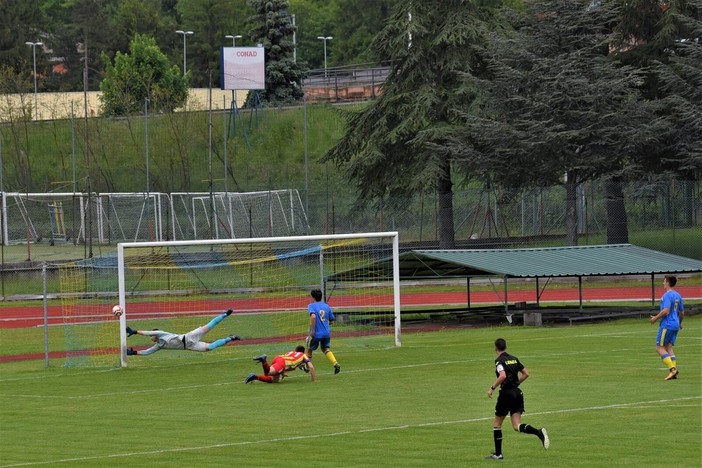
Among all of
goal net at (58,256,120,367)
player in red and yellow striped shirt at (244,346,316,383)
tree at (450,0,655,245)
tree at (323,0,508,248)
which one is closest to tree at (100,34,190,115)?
tree at (323,0,508,248)

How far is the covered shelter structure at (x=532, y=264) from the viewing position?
1420 inches

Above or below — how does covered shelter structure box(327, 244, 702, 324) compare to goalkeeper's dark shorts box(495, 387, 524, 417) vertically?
above

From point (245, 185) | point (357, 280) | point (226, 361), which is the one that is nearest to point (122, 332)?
point (226, 361)

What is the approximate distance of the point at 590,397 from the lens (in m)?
21.0

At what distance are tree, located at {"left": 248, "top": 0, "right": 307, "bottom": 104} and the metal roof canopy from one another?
157 ft

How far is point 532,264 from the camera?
123ft

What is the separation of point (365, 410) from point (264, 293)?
75.3 ft

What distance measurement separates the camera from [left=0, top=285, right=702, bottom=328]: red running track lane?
4116 cm

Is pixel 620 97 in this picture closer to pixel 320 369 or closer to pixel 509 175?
pixel 509 175

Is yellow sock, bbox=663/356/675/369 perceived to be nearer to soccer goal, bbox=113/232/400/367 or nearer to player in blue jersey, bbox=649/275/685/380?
player in blue jersey, bbox=649/275/685/380

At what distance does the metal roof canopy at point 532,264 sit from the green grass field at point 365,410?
523cm

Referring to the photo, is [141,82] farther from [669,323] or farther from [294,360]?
[669,323]

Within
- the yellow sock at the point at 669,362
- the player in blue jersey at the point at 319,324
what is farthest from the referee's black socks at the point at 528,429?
the player in blue jersey at the point at 319,324

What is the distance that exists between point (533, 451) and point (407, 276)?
23.7 m
